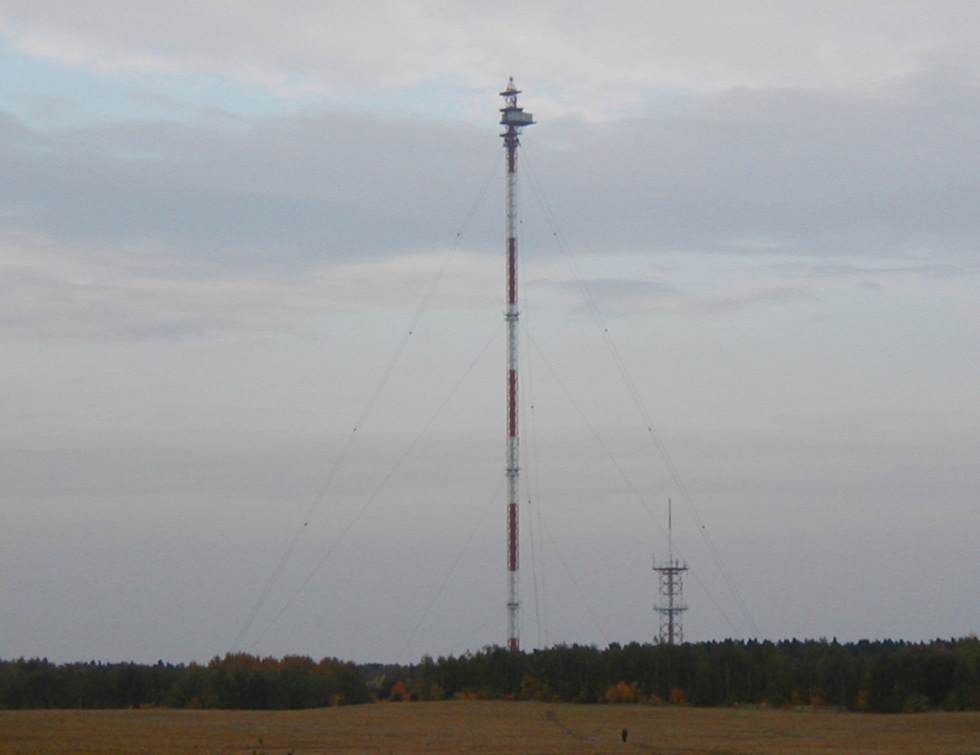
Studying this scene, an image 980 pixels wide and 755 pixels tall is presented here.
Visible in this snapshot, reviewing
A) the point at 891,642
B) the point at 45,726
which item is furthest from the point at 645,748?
the point at 891,642

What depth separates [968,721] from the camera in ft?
220

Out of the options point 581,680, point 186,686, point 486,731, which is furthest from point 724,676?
point 186,686

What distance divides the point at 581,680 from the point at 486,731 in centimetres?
2620

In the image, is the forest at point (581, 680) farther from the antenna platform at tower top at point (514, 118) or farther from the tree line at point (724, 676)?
the antenna platform at tower top at point (514, 118)

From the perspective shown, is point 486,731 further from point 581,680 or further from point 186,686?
point 186,686

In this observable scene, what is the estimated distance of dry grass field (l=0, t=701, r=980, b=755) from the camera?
181ft

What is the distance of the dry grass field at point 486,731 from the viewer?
55.0 meters

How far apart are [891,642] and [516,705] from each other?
67.6 metres

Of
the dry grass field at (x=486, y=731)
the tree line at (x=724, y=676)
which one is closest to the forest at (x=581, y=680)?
the tree line at (x=724, y=676)

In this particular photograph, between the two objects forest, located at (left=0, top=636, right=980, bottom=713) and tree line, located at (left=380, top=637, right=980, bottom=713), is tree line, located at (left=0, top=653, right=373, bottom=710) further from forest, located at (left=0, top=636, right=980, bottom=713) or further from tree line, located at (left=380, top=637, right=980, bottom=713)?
tree line, located at (left=380, top=637, right=980, bottom=713)

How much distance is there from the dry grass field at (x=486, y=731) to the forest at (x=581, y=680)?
6.12 meters

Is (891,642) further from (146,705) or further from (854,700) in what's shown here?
(146,705)

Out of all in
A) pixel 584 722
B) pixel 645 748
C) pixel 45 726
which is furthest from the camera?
pixel 584 722

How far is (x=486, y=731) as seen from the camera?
211 ft
